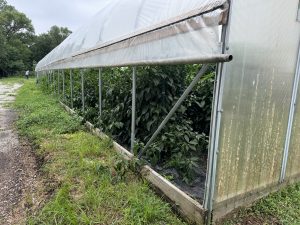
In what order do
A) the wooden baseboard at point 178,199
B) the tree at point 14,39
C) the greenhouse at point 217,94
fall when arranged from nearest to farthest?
1. the greenhouse at point 217,94
2. the wooden baseboard at point 178,199
3. the tree at point 14,39

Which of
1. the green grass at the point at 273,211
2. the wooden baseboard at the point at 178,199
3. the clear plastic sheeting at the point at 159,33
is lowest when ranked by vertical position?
the green grass at the point at 273,211

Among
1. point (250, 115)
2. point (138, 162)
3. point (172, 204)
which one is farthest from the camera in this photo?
point (138, 162)

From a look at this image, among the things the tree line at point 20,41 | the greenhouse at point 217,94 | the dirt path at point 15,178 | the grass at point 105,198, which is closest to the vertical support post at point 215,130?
the greenhouse at point 217,94

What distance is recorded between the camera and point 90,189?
8.36ft

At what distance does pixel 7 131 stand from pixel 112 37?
10.8 ft

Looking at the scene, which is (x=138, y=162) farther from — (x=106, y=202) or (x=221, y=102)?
(x=221, y=102)

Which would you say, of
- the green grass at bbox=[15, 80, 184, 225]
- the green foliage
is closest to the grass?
the green grass at bbox=[15, 80, 184, 225]

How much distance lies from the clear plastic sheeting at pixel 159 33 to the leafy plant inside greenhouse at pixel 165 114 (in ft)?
1.34

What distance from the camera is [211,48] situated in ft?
5.98

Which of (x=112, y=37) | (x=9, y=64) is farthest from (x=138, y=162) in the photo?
(x=9, y=64)

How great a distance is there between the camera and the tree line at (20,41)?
1384 inches

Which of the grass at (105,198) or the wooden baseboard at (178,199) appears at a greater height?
the wooden baseboard at (178,199)

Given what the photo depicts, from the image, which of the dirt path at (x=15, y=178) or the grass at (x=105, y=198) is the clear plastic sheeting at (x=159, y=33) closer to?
the grass at (x=105, y=198)

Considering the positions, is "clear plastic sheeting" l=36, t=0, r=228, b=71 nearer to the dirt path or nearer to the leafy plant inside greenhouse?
the leafy plant inside greenhouse
